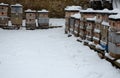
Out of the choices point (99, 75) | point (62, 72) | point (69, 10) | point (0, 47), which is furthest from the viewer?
point (69, 10)

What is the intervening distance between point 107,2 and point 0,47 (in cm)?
914

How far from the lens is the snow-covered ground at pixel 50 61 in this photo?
9.30 m

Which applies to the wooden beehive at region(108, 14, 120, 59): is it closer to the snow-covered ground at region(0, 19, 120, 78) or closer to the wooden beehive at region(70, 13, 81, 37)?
the snow-covered ground at region(0, 19, 120, 78)

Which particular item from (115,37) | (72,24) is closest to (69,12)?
(72,24)

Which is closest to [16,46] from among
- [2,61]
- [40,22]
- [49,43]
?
[49,43]

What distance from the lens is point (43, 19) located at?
70.7 ft

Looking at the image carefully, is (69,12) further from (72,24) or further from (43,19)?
(43,19)

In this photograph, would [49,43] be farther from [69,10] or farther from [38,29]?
[38,29]

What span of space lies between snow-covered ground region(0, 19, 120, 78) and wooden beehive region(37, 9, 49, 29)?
563 centimetres

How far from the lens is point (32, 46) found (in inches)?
567

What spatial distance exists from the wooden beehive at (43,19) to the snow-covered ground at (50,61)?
18.5 ft

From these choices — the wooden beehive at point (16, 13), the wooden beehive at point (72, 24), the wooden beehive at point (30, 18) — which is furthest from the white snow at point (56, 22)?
the wooden beehive at point (72, 24)

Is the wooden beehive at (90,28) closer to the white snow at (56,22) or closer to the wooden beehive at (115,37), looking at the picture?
the wooden beehive at (115,37)

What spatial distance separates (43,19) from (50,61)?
10.8 metres
